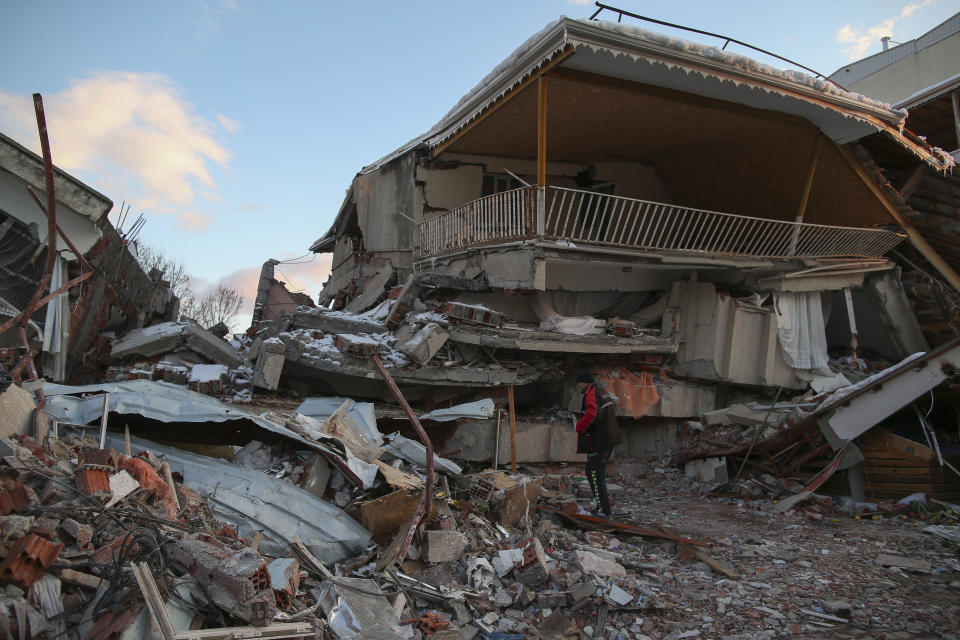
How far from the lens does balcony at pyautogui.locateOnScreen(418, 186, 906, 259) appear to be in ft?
30.2

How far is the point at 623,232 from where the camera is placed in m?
9.24

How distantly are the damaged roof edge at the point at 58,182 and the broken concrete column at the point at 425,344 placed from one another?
462cm

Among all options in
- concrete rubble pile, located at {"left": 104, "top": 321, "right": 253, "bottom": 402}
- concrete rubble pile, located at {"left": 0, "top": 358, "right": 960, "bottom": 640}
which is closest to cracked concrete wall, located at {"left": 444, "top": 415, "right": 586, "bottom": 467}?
concrete rubble pile, located at {"left": 0, "top": 358, "right": 960, "bottom": 640}

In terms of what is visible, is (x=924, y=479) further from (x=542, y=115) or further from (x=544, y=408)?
(x=542, y=115)

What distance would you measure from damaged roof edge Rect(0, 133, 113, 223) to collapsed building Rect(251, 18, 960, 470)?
2869 millimetres

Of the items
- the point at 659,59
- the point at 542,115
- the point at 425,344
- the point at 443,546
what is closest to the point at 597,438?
the point at 443,546

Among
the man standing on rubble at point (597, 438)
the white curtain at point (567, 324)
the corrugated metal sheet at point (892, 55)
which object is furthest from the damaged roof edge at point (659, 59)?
the corrugated metal sheet at point (892, 55)

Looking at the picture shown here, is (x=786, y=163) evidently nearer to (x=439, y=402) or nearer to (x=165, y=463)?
(x=439, y=402)

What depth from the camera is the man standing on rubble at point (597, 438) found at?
248 inches

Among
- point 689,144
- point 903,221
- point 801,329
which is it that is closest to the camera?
A: point 801,329

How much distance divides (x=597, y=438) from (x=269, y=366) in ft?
15.3

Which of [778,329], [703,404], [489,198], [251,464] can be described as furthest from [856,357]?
[251,464]

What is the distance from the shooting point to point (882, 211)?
1201 centimetres

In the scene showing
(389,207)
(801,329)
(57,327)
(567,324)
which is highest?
(389,207)
